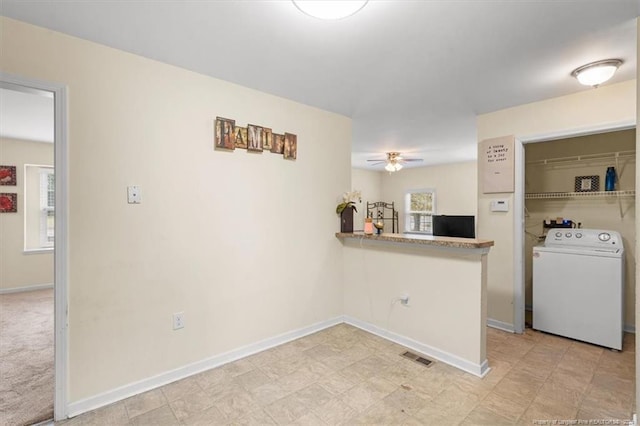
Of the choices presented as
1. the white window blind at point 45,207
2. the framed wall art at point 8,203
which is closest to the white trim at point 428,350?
the white window blind at point 45,207

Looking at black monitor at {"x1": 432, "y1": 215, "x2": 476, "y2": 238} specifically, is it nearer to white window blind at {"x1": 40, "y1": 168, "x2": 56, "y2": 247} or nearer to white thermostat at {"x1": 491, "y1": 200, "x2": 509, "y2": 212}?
white thermostat at {"x1": 491, "y1": 200, "x2": 509, "y2": 212}

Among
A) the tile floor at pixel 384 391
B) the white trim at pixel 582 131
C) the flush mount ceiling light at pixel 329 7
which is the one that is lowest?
the tile floor at pixel 384 391

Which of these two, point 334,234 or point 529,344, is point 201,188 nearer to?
point 334,234

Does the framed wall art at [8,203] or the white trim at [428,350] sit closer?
the white trim at [428,350]

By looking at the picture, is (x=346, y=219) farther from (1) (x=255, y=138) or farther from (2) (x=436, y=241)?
(1) (x=255, y=138)

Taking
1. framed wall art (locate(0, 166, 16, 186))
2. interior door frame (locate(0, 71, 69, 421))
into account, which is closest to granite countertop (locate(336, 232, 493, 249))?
interior door frame (locate(0, 71, 69, 421))

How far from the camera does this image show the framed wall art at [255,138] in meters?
2.58

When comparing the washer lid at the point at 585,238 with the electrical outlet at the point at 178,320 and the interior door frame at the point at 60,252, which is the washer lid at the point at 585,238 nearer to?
the electrical outlet at the point at 178,320

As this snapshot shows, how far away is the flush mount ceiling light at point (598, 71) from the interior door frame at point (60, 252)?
348cm

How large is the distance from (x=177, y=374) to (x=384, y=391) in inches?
58.9

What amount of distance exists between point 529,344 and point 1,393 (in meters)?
4.17

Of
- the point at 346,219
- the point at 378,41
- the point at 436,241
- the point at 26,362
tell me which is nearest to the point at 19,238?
the point at 26,362

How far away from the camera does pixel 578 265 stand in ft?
9.24

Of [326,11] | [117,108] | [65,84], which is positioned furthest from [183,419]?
[326,11]
